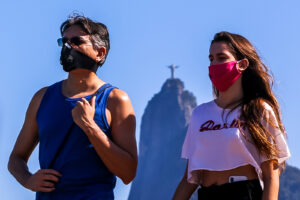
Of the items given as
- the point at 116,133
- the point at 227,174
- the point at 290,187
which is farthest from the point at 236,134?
the point at 290,187

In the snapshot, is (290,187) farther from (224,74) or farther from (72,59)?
(72,59)

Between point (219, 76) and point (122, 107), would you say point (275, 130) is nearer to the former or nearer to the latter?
point (219, 76)

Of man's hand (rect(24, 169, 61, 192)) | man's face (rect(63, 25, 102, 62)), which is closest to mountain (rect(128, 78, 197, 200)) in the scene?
man's face (rect(63, 25, 102, 62))

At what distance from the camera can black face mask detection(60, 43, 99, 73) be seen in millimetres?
4512

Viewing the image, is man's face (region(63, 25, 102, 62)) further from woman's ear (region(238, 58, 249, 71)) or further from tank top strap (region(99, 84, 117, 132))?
woman's ear (region(238, 58, 249, 71))

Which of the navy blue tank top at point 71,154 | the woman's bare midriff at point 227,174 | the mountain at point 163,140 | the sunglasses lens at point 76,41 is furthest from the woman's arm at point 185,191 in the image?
the mountain at point 163,140

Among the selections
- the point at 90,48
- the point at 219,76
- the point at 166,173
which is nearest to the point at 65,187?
the point at 90,48

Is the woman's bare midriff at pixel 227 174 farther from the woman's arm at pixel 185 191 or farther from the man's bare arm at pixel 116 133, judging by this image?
the man's bare arm at pixel 116 133

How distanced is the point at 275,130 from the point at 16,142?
208cm

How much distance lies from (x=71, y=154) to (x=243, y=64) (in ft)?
5.08

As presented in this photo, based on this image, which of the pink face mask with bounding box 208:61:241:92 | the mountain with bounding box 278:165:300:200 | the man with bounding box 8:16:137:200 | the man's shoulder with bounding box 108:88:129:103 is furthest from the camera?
the mountain with bounding box 278:165:300:200

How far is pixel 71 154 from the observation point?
14.2ft

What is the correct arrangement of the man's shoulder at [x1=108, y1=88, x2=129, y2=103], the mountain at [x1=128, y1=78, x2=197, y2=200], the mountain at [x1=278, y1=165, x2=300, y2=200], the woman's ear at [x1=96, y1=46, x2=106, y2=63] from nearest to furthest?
the man's shoulder at [x1=108, y1=88, x2=129, y2=103] → the woman's ear at [x1=96, y1=46, x2=106, y2=63] → the mountain at [x1=278, y1=165, x2=300, y2=200] → the mountain at [x1=128, y1=78, x2=197, y2=200]

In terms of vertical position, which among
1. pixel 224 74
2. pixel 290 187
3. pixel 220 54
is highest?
pixel 220 54
